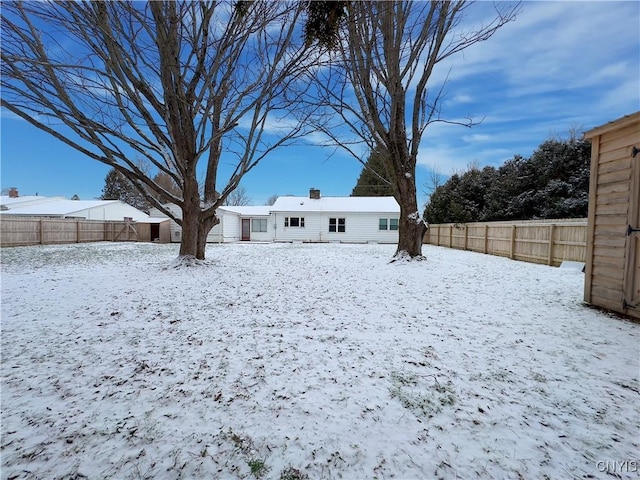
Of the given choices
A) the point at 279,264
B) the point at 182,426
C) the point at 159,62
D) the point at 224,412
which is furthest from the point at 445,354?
the point at 159,62

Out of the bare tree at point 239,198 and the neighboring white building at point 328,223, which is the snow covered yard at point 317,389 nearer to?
the neighboring white building at point 328,223

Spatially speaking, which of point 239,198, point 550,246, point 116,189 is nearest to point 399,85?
point 550,246

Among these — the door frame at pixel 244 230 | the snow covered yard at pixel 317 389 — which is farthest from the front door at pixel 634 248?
the door frame at pixel 244 230

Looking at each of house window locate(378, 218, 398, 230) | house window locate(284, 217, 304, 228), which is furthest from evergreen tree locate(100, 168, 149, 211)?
house window locate(378, 218, 398, 230)

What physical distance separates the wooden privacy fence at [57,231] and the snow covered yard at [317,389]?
52.3 feet

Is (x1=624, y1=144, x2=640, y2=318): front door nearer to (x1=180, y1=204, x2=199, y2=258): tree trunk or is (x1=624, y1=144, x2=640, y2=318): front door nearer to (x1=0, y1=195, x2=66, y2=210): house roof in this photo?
(x1=180, y1=204, x2=199, y2=258): tree trunk

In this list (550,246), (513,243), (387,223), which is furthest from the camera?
(387,223)

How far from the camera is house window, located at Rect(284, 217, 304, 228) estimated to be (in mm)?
23141

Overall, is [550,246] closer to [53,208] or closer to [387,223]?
[387,223]

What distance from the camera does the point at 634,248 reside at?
4.06m

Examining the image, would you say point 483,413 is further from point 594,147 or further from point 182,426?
point 594,147

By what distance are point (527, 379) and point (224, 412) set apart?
262 cm

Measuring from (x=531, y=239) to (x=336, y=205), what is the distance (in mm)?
15082

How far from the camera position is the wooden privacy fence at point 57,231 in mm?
15695
